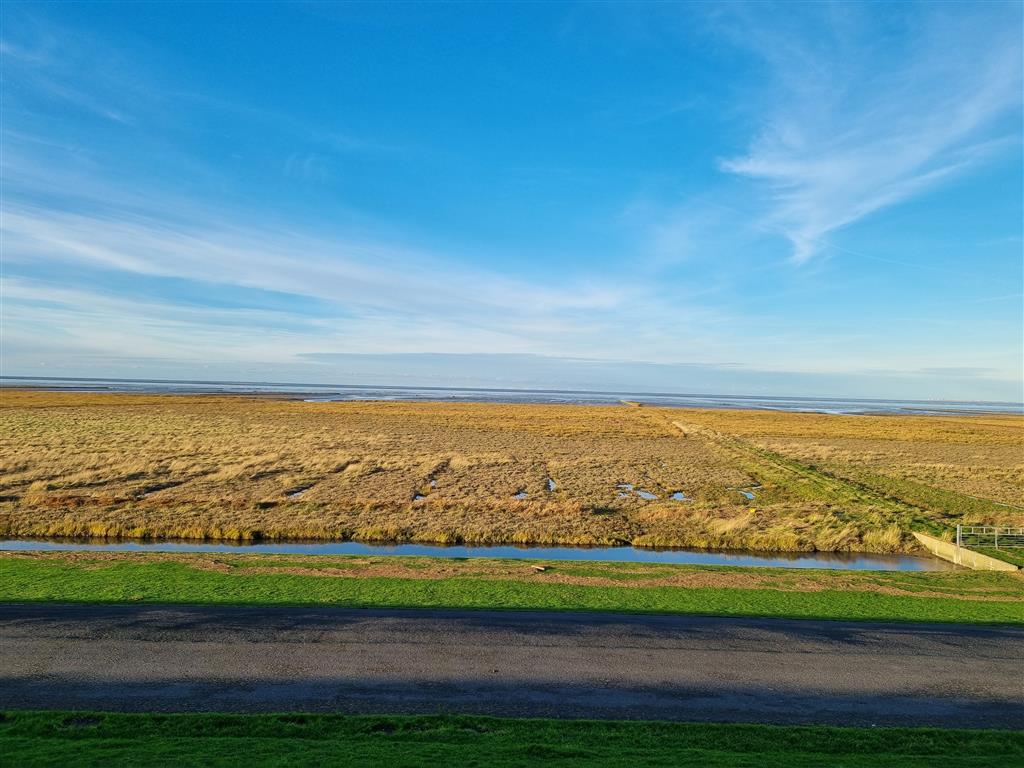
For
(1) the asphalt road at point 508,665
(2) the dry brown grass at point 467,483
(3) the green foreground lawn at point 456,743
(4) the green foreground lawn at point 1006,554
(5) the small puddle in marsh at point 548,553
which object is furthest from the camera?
(2) the dry brown grass at point 467,483

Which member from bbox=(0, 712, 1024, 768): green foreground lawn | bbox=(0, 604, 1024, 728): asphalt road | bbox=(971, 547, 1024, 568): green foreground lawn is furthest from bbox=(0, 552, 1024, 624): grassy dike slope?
bbox=(0, 712, 1024, 768): green foreground lawn

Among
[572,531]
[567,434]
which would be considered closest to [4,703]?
[572,531]

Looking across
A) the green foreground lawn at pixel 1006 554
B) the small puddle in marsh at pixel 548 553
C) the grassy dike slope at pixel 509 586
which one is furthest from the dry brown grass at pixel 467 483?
the grassy dike slope at pixel 509 586

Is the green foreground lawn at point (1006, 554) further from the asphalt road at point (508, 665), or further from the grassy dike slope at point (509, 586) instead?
the asphalt road at point (508, 665)

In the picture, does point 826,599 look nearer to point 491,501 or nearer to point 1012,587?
point 1012,587

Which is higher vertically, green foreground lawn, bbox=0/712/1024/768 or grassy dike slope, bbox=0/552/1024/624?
green foreground lawn, bbox=0/712/1024/768

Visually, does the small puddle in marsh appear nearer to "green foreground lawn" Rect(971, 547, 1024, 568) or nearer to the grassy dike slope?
"green foreground lawn" Rect(971, 547, 1024, 568)

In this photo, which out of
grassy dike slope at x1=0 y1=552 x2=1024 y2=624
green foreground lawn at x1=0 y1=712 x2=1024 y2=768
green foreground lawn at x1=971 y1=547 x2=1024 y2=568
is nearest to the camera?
green foreground lawn at x1=0 y1=712 x2=1024 y2=768
